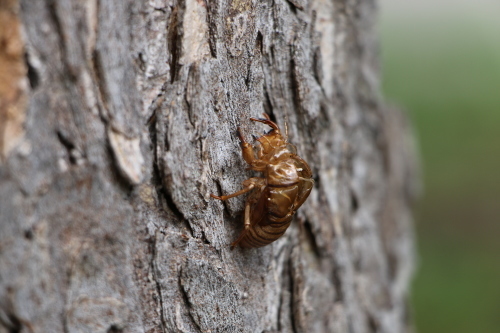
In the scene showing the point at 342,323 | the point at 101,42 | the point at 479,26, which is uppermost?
the point at 479,26

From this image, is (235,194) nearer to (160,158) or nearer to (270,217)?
(270,217)

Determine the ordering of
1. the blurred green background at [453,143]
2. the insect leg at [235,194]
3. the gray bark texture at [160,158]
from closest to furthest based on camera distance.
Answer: the gray bark texture at [160,158] < the insect leg at [235,194] < the blurred green background at [453,143]

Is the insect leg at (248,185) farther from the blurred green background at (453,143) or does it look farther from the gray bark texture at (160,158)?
the blurred green background at (453,143)

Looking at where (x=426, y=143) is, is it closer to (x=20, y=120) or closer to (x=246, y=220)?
(x=246, y=220)

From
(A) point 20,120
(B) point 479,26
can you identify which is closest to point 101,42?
(A) point 20,120

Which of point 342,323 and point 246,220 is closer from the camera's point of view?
point 246,220

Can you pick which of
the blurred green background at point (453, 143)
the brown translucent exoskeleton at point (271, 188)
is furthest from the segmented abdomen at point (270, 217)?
the blurred green background at point (453, 143)
